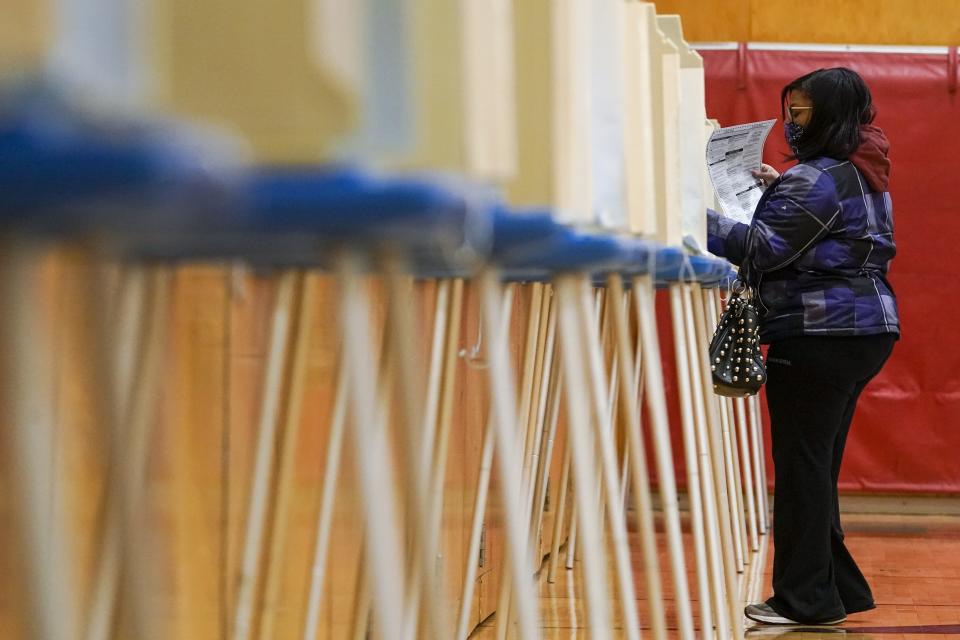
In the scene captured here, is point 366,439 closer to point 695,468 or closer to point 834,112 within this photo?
point 695,468

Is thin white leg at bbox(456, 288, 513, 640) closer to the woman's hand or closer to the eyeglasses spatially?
the eyeglasses

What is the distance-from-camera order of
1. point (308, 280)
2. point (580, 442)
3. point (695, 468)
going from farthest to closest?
point (695, 468), point (308, 280), point (580, 442)

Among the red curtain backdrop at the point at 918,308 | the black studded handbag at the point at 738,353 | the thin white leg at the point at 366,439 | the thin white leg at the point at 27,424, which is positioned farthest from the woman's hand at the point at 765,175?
the thin white leg at the point at 27,424

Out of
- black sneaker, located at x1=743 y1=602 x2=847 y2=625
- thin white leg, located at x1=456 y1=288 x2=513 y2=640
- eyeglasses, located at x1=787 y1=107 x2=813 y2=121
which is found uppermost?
eyeglasses, located at x1=787 y1=107 x2=813 y2=121

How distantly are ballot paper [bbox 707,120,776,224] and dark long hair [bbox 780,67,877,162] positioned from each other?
91 millimetres

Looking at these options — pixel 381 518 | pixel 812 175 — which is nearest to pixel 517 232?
pixel 381 518

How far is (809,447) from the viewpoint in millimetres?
2631

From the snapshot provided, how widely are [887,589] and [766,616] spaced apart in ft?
2.00

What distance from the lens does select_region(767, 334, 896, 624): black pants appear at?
2611 millimetres

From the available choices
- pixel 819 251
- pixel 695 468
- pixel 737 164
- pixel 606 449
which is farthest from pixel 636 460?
pixel 737 164

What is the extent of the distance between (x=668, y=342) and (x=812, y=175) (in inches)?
80.4

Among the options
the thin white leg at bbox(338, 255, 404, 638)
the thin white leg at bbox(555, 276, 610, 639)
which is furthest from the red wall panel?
the thin white leg at bbox(338, 255, 404, 638)

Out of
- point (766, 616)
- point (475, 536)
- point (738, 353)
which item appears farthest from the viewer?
point (766, 616)

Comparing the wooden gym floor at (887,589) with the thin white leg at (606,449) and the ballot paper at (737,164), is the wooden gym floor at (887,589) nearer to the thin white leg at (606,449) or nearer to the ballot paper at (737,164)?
the ballot paper at (737,164)
